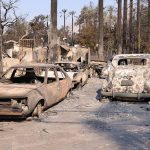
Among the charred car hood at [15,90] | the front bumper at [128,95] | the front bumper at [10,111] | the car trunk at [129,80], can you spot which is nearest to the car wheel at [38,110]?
the charred car hood at [15,90]

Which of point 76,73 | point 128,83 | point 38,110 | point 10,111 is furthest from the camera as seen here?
point 76,73

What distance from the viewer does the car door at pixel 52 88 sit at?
36.9 ft

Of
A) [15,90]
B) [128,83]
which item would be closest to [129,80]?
[128,83]

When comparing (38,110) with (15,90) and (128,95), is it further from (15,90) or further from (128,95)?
(128,95)

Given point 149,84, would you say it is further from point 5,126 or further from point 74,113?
point 5,126

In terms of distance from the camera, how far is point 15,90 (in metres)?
10.1

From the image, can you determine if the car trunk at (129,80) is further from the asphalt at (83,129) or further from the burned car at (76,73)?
the burned car at (76,73)

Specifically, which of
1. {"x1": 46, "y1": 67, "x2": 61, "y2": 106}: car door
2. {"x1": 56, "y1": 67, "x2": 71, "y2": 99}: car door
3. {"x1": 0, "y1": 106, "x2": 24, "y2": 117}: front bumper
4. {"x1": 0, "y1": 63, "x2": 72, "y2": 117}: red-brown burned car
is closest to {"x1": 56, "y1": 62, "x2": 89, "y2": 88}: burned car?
{"x1": 56, "y1": 67, "x2": 71, "y2": 99}: car door

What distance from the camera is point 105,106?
40.9 feet

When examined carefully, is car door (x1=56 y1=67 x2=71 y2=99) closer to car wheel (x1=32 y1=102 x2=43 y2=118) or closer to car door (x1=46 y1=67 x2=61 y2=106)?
car door (x1=46 y1=67 x2=61 y2=106)

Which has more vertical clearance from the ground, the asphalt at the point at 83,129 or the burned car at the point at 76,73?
the burned car at the point at 76,73

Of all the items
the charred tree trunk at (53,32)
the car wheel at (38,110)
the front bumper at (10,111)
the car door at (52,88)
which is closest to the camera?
the front bumper at (10,111)

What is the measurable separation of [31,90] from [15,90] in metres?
0.39

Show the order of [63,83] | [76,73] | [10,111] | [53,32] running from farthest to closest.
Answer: [53,32]
[76,73]
[63,83]
[10,111]
